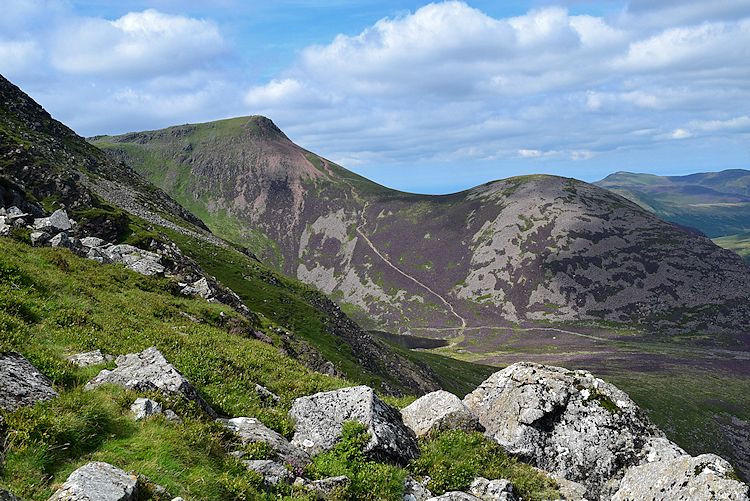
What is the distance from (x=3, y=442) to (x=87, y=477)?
189 centimetres

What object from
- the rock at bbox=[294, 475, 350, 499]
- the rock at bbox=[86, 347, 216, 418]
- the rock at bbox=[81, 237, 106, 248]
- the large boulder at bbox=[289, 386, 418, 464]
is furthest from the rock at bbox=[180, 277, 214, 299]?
the rock at bbox=[294, 475, 350, 499]

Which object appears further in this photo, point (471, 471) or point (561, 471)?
point (561, 471)

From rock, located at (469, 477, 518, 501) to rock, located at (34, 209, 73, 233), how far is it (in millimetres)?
34416

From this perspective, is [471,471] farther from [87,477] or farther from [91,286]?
[91,286]

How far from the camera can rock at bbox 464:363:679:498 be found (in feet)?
53.6

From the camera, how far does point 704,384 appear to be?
15150cm

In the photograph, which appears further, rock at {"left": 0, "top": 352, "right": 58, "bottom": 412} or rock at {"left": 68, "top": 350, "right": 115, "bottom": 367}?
rock at {"left": 68, "top": 350, "right": 115, "bottom": 367}

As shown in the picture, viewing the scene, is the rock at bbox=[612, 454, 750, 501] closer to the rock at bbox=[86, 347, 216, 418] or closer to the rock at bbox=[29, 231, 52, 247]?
the rock at bbox=[86, 347, 216, 418]

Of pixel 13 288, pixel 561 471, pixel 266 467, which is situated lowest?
pixel 561 471

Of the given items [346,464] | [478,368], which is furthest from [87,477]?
[478,368]

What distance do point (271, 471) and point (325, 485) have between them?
1.44 m

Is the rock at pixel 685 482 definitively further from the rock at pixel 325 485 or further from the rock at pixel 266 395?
the rock at pixel 266 395

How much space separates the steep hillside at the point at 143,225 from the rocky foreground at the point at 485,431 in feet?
81.8

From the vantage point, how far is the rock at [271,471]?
11327 millimetres
